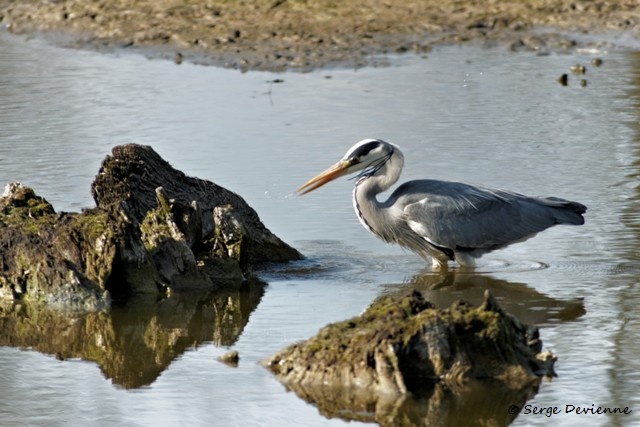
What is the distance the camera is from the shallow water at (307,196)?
7094 mm

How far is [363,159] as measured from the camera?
9953mm

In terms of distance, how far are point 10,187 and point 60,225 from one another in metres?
0.83

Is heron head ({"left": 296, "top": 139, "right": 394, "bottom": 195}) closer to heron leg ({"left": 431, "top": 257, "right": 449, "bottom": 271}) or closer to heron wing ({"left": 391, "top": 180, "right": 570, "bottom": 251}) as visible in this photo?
heron wing ({"left": 391, "top": 180, "right": 570, "bottom": 251})

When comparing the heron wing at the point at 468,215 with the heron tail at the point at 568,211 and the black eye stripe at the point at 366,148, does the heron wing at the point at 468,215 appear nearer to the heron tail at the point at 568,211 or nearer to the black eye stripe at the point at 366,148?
the heron tail at the point at 568,211

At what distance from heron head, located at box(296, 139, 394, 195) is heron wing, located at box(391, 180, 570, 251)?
0.27 meters

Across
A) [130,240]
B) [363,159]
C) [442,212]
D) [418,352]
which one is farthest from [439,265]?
[418,352]

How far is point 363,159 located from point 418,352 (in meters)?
3.29

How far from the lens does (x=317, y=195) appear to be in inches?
451

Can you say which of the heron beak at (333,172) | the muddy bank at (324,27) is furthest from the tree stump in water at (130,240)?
the muddy bank at (324,27)

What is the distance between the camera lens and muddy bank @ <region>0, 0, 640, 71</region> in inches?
658

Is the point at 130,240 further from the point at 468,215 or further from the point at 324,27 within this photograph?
the point at 324,27

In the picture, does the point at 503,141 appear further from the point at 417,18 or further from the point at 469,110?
the point at 417,18

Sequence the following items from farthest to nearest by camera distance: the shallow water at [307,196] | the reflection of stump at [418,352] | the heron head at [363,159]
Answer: the heron head at [363,159] < the shallow water at [307,196] < the reflection of stump at [418,352]

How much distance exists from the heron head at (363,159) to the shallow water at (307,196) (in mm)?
542
